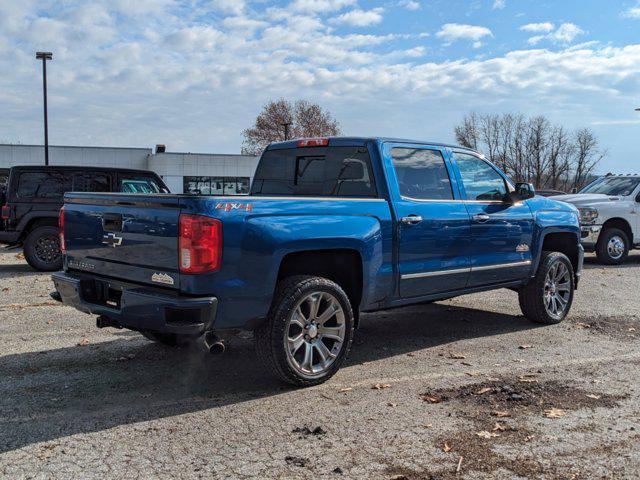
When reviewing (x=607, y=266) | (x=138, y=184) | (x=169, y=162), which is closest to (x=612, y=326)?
(x=607, y=266)

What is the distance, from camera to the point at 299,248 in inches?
181

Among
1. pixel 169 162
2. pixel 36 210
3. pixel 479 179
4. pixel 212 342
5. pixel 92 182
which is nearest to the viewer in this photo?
pixel 212 342

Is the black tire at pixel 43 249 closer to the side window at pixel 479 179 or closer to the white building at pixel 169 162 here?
the side window at pixel 479 179

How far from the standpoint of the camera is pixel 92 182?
39.3 ft

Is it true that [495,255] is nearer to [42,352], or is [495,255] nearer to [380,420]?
[380,420]

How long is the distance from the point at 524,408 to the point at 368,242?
Result: 1.69 m

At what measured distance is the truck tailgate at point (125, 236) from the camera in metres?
4.24

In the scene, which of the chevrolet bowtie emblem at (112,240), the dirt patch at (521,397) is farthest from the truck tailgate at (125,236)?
the dirt patch at (521,397)

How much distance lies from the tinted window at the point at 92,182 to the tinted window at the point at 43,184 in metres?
0.15

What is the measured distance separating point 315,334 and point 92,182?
8.61m

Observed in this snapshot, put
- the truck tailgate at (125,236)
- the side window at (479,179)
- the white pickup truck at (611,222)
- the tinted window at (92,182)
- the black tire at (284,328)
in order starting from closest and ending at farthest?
the truck tailgate at (125,236), the black tire at (284,328), the side window at (479,179), the tinted window at (92,182), the white pickup truck at (611,222)

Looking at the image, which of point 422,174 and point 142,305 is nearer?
point 142,305

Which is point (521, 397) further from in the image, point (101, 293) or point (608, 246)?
point (608, 246)

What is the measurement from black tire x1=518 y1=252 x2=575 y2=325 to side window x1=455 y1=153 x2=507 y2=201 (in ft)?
3.38
